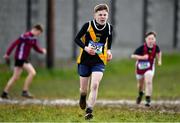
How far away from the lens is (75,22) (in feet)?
109

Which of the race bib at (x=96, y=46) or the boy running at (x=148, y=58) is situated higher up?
the race bib at (x=96, y=46)

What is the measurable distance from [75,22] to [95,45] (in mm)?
19624

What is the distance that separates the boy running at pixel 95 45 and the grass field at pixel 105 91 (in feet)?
2.66

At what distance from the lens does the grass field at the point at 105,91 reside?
13.8 m

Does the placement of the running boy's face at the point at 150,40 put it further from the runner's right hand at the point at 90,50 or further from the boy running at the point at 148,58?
the runner's right hand at the point at 90,50

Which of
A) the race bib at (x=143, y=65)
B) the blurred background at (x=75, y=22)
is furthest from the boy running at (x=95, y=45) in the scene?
the blurred background at (x=75, y=22)

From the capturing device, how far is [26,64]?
66.3ft

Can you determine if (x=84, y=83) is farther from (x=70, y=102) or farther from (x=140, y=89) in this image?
(x=70, y=102)

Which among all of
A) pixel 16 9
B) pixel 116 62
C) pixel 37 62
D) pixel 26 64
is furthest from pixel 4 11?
pixel 26 64

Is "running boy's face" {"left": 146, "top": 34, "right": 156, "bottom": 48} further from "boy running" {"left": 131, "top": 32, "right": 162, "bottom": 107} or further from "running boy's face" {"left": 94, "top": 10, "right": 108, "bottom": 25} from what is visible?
"running boy's face" {"left": 94, "top": 10, "right": 108, "bottom": 25}

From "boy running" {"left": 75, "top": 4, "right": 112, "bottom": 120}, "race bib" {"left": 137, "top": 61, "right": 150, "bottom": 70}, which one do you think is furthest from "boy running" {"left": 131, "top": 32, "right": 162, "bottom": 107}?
"boy running" {"left": 75, "top": 4, "right": 112, "bottom": 120}

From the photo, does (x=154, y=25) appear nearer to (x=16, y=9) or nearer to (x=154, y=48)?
(x=16, y=9)

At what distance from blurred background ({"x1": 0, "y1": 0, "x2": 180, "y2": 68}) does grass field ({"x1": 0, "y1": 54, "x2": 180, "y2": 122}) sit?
1.89m

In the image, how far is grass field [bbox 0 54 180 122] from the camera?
1377 centimetres
